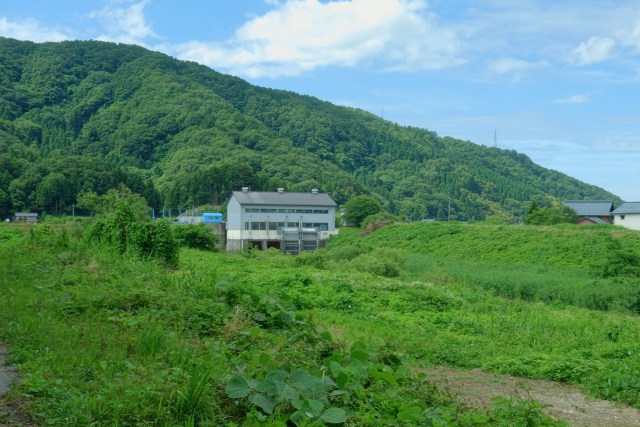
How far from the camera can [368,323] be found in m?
Result: 11.1

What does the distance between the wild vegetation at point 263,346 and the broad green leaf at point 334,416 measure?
14mm

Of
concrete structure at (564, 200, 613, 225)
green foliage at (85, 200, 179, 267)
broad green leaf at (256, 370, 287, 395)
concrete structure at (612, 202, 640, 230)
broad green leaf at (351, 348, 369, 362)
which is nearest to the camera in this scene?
broad green leaf at (256, 370, 287, 395)

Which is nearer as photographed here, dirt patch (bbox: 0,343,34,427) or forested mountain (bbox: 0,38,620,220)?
dirt patch (bbox: 0,343,34,427)

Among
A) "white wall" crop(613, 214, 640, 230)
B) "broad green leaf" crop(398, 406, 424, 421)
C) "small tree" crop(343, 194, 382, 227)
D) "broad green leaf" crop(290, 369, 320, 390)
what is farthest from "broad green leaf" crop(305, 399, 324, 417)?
"small tree" crop(343, 194, 382, 227)

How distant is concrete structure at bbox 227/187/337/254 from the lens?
1940 inches

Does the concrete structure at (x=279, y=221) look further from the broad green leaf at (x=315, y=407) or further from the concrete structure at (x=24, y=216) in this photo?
the broad green leaf at (x=315, y=407)

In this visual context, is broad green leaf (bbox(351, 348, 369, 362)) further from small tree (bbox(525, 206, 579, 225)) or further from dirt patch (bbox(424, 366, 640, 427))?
small tree (bbox(525, 206, 579, 225))

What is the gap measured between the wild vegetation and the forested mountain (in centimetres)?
4473

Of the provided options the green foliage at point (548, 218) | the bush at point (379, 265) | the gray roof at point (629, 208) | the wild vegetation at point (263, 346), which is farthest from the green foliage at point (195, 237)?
the gray roof at point (629, 208)

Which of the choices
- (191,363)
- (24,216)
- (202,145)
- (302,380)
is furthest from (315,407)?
(202,145)

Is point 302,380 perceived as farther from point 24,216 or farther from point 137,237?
A: point 24,216

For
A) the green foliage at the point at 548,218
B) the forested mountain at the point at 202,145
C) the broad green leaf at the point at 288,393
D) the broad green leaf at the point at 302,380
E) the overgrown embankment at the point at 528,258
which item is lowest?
the overgrown embankment at the point at 528,258

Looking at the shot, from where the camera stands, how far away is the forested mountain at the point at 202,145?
67.9 m

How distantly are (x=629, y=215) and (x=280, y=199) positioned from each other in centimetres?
2801
